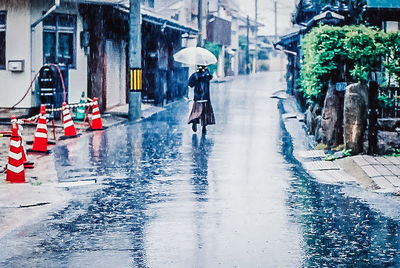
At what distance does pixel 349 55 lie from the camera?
48.5 ft

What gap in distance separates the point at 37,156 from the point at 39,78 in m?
7.07

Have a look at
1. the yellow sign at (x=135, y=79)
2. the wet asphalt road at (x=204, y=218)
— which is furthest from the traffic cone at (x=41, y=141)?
the yellow sign at (x=135, y=79)

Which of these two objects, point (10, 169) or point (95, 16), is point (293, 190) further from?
point (95, 16)

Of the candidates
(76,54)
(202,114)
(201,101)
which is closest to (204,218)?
(202,114)

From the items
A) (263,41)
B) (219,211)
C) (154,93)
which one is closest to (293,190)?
(219,211)

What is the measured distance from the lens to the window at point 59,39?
22.7 m

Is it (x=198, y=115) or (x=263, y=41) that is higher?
(x=263, y=41)

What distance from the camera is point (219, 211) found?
880 centimetres

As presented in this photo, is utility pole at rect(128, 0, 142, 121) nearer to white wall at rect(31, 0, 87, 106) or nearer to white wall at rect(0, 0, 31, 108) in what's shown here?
white wall at rect(31, 0, 87, 106)

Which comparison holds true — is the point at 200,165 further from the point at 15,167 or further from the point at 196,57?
the point at 196,57

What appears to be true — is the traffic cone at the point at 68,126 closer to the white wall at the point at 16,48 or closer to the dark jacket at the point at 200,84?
the dark jacket at the point at 200,84

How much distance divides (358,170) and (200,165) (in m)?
2.81

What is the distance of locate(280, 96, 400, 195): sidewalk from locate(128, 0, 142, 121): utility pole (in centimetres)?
919

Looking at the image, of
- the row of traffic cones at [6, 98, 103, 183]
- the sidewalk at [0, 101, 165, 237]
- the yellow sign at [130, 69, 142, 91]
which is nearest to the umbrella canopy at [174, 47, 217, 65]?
the yellow sign at [130, 69, 142, 91]
